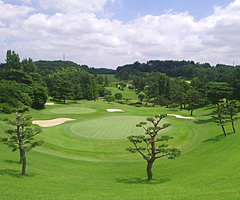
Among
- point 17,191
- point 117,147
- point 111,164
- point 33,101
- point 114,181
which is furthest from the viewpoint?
point 33,101

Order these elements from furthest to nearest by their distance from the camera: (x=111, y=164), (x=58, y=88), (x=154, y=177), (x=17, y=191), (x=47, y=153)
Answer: (x=58, y=88)
(x=47, y=153)
(x=111, y=164)
(x=154, y=177)
(x=17, y=191)

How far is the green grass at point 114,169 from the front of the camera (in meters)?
12.5

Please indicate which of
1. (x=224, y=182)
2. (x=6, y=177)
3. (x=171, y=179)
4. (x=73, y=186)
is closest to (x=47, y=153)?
(x=6, y=177)

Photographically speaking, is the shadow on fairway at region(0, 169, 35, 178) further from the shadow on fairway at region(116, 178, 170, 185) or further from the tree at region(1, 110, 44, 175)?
the shadow on fairway at region(116, 178, 170, 185)

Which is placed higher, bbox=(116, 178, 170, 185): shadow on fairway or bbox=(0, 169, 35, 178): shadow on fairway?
bbox=(0, 169, 35, 178): shadow on fairway

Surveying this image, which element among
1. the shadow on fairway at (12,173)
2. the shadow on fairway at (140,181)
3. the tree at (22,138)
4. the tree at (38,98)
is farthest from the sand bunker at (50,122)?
the shadow on fairway at (140,181)

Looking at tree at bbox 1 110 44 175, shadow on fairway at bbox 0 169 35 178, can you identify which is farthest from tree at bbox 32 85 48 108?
shadow on fairway at bbox 0 169 35 178

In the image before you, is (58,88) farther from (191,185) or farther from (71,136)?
(191,185)

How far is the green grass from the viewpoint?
41.1 feet

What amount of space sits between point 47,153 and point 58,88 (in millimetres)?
68558

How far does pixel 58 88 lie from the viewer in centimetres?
8956

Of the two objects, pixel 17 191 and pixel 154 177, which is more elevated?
pixel 17 191

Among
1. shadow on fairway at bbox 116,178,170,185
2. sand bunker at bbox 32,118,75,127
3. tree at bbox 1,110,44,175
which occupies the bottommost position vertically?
shadow on fairway at bbox 116,178,170,185

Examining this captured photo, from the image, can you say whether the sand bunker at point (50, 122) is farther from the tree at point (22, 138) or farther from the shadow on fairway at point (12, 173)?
the shadow on fairway at point (12, 173)
